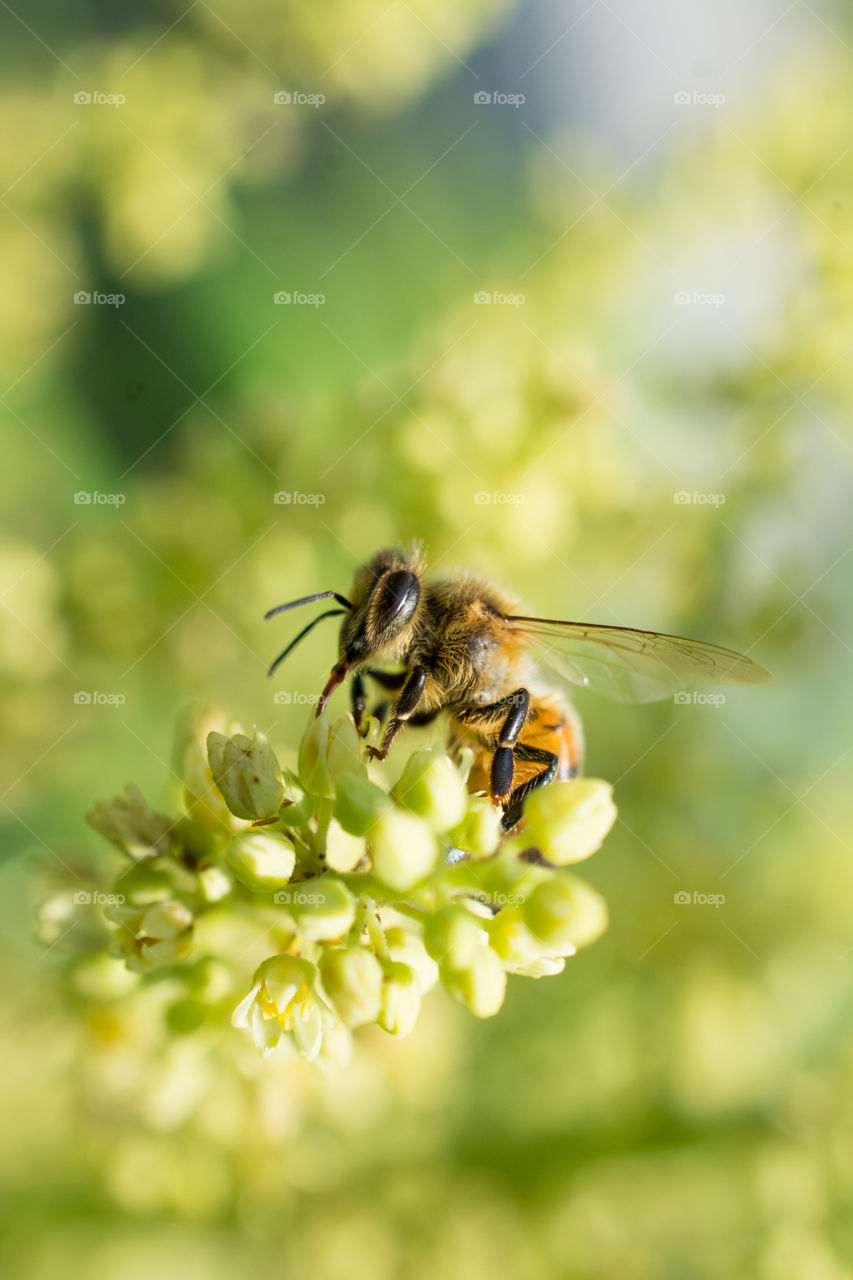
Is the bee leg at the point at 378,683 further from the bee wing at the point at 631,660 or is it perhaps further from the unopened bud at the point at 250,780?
the unopened bud at the point at 250,780

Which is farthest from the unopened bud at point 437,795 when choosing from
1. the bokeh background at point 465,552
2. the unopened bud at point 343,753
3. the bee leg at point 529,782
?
the bokeh background at point 465,552

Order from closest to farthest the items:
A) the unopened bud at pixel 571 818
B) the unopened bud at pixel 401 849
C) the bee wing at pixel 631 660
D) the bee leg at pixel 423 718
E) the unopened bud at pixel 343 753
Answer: the unopened bud at pixel 401 849 → the unopened bud at pixel 571 818 → the unopened bud at pixel 343 753 → the bee wing at pixel 631 660 → the bee leg at pixel 423 718

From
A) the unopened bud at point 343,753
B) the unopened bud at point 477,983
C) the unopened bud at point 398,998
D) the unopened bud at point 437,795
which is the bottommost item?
the unopened bud at point 398,998

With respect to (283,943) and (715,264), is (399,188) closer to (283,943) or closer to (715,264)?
(715,264)

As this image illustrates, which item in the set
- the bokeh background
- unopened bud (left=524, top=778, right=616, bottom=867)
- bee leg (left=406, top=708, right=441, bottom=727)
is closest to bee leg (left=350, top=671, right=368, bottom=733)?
bee leg (left=406, top=708, right=441, bottom=727)

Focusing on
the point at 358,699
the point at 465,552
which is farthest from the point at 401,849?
the point at 465,552

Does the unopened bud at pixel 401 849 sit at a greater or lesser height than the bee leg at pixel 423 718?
greater
